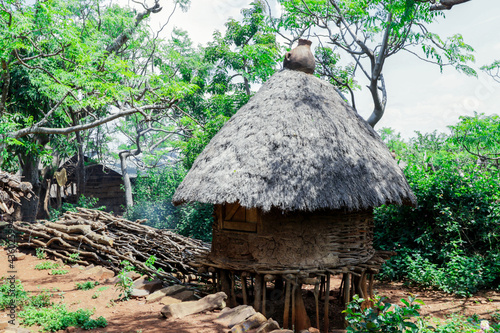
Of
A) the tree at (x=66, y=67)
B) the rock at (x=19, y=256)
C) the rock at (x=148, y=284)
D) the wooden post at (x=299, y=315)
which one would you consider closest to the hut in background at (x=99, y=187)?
the tree at (x=66, y=67)

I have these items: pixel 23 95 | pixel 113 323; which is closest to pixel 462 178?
pixel 113 323

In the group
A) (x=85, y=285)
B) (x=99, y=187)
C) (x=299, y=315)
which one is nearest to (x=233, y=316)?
(x=299, y=315)

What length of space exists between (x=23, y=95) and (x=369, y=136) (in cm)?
1108

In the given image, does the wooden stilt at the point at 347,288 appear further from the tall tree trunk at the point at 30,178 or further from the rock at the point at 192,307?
the tall tree trunk at the point at 30,178

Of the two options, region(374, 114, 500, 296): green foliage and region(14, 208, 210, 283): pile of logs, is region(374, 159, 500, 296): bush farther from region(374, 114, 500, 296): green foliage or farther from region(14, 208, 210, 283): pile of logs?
region(14, 208, 210, 283): pile of logs

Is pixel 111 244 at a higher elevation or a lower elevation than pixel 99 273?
A: higher

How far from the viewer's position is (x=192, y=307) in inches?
215

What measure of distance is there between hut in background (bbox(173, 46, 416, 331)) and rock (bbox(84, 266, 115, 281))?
2133 mm

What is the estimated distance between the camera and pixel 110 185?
20672mm

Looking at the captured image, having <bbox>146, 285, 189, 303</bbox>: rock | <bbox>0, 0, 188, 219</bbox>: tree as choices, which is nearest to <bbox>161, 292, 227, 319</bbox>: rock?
<bbox>146, 285, 189, 303</bbox>: rock

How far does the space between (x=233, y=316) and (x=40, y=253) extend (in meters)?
5.84

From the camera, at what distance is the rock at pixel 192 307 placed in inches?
206

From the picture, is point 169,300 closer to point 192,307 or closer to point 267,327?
point 192,307

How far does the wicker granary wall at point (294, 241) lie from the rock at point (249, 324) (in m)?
1.10
